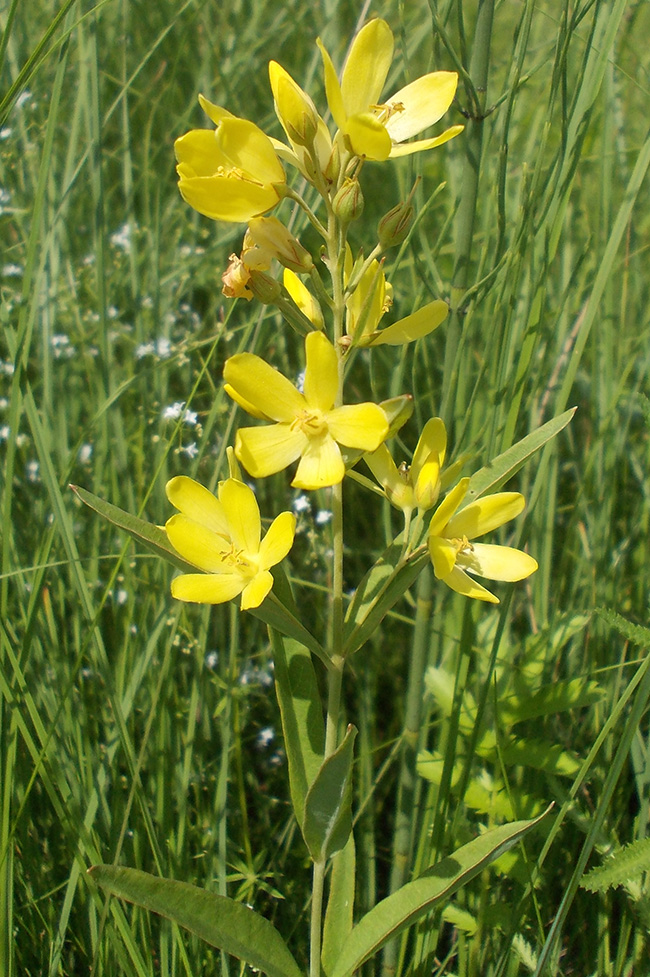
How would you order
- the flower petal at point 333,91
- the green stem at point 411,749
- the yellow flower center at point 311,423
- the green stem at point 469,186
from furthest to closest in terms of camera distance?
1. the green stem at point 411,749
2. the green stem at point 469,186
3. the yellow flower center at point 311,423
4. the flower petal at point 333,91

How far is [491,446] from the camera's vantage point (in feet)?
4.94

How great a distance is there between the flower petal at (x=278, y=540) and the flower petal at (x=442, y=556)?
7.9 inches

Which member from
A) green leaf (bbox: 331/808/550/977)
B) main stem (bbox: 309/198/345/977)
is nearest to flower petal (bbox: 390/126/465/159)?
main stem (bbox: 309/198/345/977)

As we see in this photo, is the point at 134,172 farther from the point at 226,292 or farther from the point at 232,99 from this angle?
the point at 226,292

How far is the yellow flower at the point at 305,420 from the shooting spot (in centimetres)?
109

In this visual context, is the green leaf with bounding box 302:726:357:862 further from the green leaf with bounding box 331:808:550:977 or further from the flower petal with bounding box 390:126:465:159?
the flower petal with bounding box 390:126:465:159

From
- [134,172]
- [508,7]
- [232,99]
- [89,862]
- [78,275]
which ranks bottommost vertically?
[89,862]

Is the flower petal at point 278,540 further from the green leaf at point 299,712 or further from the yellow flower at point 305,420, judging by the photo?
the green leaf at point 299,712

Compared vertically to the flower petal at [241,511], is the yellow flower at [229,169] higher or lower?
higher

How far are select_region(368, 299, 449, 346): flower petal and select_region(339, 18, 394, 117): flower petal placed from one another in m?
0.29

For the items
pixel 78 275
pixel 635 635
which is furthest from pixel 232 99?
pixel 635 635

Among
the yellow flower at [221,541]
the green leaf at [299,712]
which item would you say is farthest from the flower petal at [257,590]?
the green leaf at [299,712]

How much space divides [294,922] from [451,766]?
0.50 m

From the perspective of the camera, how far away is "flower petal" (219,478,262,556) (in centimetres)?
120
